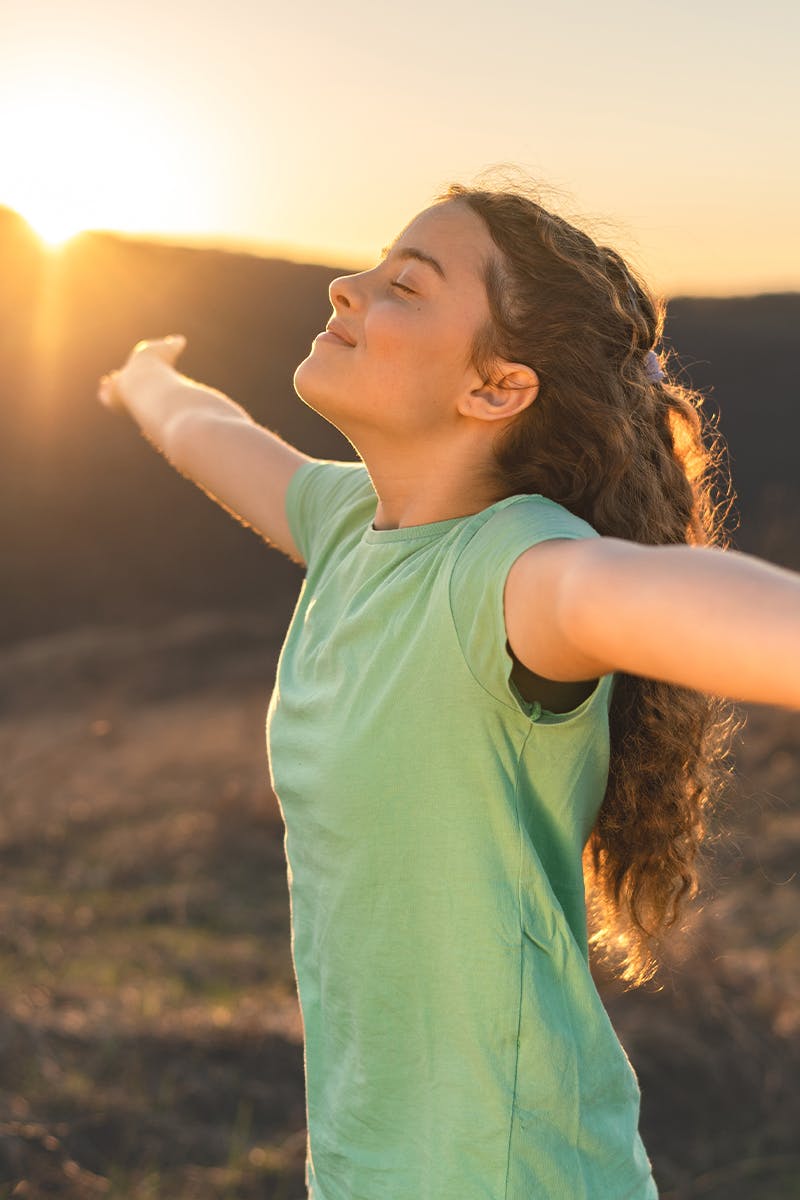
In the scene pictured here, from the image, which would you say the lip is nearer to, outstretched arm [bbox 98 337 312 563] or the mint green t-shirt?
the mint green t-shirt

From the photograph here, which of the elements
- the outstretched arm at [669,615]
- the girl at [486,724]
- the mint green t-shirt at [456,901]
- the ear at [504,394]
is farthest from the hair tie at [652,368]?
the outstretched arm at [669,615]

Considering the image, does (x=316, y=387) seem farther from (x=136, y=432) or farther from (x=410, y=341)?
(x=136, y=432)

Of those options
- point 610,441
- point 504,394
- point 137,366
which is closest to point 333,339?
point 504,394

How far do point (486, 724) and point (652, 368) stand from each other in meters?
0.56

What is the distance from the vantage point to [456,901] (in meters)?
1.30

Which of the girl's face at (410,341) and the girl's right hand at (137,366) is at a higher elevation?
the girl's face at (410,341)

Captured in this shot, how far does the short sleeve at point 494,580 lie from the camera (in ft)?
3.81

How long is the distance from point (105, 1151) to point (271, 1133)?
41 centimetres

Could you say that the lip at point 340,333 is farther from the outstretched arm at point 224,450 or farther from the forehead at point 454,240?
the outstretched arm at point 224,450

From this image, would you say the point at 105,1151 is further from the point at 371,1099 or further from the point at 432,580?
the point at 432,580

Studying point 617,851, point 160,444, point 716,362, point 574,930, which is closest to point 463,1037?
point 574,930

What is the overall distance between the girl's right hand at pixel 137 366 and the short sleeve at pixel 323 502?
1.93 feet

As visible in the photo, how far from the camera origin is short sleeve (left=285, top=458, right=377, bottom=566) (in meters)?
1.78

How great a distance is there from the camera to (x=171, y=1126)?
108 inches
